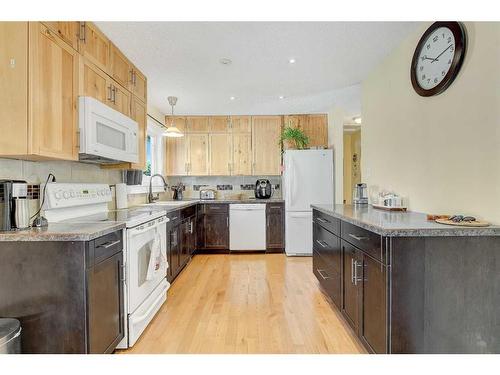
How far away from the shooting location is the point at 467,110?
5.82 ft

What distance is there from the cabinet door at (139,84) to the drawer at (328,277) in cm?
252

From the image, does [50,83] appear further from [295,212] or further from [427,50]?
[295,212]

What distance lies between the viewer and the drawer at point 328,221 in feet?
7.74

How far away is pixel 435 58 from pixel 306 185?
8.35ft

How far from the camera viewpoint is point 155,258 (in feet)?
7.66

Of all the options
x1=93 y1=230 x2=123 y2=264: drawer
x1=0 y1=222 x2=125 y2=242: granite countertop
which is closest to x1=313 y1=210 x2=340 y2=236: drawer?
x1=93 y1=230 x2=123 y2=264: drawer

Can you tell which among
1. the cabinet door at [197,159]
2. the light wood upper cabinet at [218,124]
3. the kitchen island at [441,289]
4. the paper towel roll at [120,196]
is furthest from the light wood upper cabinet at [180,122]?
the kitchen island at [441,289]

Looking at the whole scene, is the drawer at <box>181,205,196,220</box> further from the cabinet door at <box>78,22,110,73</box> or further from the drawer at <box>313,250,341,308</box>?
the cabinet door at <box>78,22,110,73</box>

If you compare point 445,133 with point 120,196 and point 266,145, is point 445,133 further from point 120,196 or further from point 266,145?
point 266,145

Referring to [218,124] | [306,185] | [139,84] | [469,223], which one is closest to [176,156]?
[218,124]

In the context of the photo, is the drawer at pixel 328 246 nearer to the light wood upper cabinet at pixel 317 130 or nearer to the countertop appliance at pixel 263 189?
the countertop appliance at pixel 263 189

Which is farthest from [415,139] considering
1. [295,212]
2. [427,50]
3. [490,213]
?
[295,212]

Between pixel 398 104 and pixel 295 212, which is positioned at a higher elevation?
pixel 398 104
